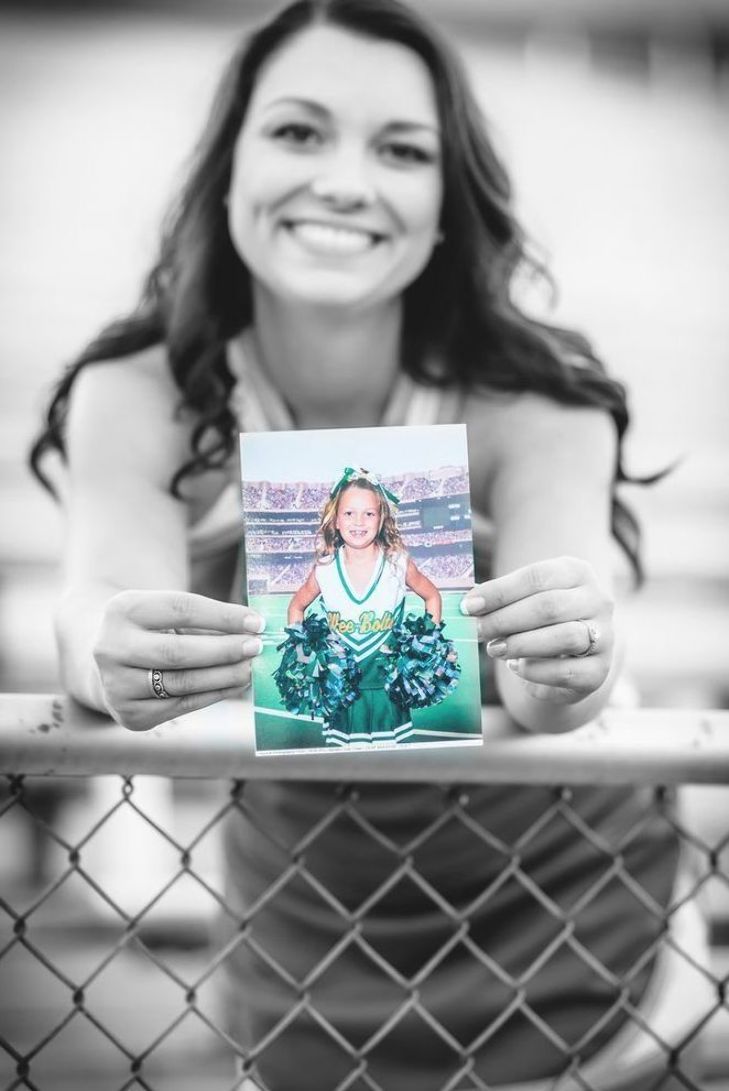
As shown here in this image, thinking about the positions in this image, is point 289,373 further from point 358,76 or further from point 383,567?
point 383,567

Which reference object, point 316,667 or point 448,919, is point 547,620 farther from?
point 448,919

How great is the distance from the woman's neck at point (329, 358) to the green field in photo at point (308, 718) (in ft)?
2.54

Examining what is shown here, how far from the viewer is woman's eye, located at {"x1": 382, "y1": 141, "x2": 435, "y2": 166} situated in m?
1.58

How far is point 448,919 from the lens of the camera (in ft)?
5.56

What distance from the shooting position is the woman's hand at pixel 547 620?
0.95 metres

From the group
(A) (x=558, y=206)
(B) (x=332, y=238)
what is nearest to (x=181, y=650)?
(B) (x=332, y=238)

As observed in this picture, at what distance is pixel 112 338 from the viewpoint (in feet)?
5.48

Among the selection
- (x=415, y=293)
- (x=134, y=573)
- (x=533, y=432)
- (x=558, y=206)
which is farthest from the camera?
(x=558, y=206)

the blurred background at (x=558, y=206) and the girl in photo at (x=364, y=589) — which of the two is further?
the blurred background at (x=558, y=206)

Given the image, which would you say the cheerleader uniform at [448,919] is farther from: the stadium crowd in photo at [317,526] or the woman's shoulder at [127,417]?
the stadium crowd in photo at [317,526]

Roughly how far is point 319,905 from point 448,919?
0.22 m

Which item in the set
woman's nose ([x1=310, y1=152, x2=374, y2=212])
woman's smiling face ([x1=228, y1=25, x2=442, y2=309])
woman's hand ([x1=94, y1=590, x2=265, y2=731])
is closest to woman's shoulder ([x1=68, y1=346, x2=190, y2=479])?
woman's smiling face ([x1=228, y1=25, x2=442, y2=309])

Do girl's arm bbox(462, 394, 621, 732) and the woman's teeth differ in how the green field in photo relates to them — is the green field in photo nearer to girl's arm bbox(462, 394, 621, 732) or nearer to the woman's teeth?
girl's arm bbox(462, 394, 621, 732)

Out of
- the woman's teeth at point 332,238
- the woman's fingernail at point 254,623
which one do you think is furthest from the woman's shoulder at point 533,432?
the woman's fingernail at point 254,623
